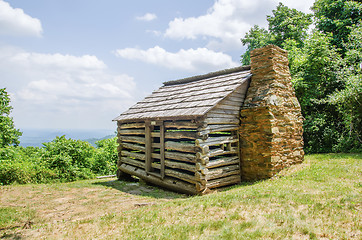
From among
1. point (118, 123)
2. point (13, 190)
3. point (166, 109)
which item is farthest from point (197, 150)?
point (13, 190)

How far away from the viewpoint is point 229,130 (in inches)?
364

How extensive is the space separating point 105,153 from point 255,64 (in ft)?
36.2

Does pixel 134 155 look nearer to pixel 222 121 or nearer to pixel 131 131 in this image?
pixel 131 131

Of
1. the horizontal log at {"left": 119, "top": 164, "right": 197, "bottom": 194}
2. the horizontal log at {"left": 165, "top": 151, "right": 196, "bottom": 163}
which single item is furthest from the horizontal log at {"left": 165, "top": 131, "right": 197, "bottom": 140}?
the horizontal log at {"left": 119, "top": 164, "right": 197, "bottom": 194}

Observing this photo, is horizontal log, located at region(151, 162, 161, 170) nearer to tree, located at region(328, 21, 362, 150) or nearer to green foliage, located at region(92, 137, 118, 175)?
green foliage, located at region(92, 137, 118, 175)

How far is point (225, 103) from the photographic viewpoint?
29.9 feet

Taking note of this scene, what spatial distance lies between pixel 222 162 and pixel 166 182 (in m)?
2.47

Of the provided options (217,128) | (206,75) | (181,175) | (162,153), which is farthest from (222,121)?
(206,75)

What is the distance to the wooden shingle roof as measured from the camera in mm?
8742

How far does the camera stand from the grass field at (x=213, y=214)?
4.42 metres

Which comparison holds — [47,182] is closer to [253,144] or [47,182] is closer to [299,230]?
[253,144]

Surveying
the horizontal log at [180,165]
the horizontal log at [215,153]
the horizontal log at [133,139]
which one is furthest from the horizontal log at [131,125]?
the horizontal log at [215,153]

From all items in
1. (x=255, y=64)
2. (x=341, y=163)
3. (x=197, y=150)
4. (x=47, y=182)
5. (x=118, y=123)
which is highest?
(x=255, y=64)

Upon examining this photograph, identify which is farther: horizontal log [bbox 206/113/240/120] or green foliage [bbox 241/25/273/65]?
green foliage [bbox 241/25/273/65]
